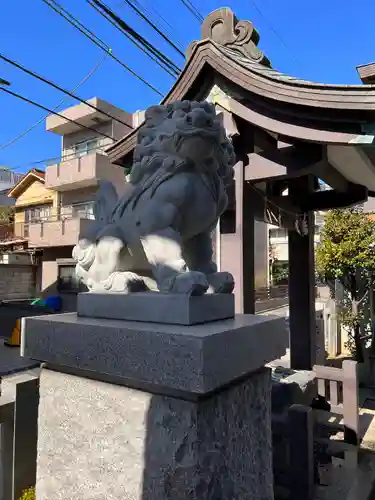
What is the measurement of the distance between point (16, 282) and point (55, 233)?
3.61 m

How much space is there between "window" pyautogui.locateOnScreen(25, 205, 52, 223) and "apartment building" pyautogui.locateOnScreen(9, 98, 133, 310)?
0.07 meters

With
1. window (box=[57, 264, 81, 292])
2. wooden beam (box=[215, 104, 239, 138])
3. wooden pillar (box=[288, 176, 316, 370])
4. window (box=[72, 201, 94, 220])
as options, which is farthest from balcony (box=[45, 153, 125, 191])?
wooden beam (box=[215, 104, 239, 138])

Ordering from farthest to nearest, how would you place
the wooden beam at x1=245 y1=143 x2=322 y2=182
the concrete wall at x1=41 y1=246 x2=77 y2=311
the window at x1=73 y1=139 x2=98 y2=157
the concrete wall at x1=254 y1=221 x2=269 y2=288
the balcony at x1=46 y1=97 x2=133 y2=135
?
the concrete wall at x1=254 y1=221 x2=269 y2=288
the window at x1=73 y1=139 x2=98 y2=157
the concrete wall at x1=41 y1=246 x2=77 y2=311
the balcony at x1=46 y1=97 x2=133 y2=135
the wooden beam at x1=245 y1=143 x2=322 y2=182

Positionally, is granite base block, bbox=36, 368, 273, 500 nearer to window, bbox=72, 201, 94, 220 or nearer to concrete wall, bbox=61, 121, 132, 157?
concrete wall, bbox=61, 121, 132, 157

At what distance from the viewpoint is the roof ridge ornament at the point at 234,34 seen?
3225 mm

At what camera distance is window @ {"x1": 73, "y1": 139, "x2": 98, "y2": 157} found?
1435 centimetres

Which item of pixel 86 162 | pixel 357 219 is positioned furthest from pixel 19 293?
pixel 357 219

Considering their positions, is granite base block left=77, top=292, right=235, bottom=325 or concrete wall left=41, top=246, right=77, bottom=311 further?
concrete wall left=41, top=246, right=77, bottom=311

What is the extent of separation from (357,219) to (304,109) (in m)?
3.81

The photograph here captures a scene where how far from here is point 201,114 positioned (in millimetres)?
1475

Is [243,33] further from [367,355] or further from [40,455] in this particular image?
[367,355]

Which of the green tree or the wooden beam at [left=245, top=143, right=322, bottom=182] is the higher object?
the wooden beam at [left=245, top=143, right=322, bottom=182]

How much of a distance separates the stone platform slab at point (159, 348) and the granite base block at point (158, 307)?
0.12 ft

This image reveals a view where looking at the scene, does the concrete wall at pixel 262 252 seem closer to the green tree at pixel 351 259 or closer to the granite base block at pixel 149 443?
the green tree at pixel 351 259
